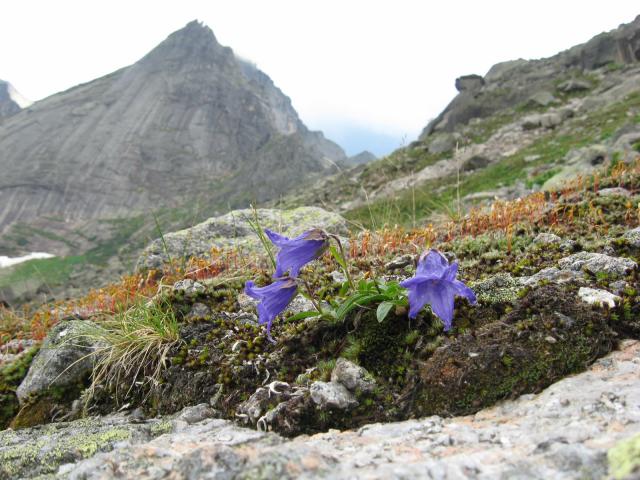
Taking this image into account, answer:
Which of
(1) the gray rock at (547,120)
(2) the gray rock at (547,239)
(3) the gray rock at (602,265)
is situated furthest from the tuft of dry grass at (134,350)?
(1) the gray rock at (547,120)

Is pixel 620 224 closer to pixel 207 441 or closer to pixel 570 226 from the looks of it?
pixel 570 226

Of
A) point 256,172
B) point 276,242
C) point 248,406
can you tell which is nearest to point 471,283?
point 276,242

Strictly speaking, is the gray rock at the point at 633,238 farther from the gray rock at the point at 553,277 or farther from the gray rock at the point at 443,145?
the gray rock at the point at 443,145

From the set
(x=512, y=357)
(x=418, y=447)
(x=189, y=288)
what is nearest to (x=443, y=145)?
(x=189, y=288)

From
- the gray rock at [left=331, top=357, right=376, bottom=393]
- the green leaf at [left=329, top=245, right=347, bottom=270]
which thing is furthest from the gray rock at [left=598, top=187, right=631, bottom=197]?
the gray rock at [left=331, top=357, right=376, bottom=393]

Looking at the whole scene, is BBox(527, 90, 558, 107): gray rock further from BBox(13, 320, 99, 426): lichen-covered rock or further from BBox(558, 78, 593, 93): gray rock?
BBox(13, 320, 99, 426): lichen-covered rock

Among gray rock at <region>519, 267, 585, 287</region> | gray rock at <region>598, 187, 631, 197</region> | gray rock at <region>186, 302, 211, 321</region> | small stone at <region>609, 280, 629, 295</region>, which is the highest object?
gray rock at <region>598, 187, 631, 197</region>
